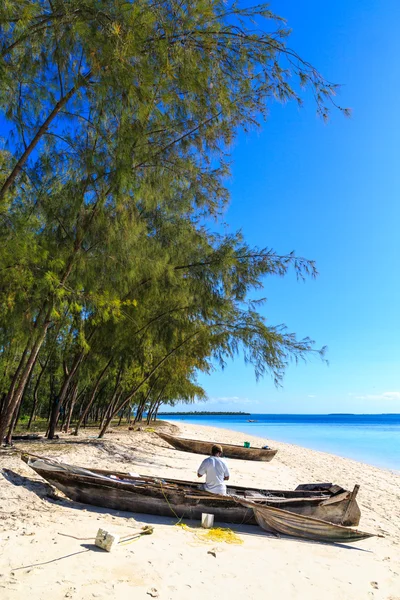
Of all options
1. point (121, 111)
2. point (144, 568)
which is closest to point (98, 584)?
point (144, 568)

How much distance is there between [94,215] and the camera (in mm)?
7047

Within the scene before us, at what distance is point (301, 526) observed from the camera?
5.78 meters

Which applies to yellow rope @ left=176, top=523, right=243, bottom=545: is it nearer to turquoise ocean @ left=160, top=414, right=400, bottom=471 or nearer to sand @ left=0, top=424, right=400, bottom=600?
sand @ left=0, top=424, right=400, bottom=600

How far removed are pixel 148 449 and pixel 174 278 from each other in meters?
6.42

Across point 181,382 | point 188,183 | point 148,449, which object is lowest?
point 148,449

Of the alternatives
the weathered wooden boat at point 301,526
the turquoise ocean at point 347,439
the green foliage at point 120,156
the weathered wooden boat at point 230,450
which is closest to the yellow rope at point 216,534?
the weathered wooden boat at point 301,526

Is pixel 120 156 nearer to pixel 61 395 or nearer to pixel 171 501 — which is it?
pixel 171 501

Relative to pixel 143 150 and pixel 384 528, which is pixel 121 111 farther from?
pixel 384 528

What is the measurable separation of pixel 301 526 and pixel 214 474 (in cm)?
148

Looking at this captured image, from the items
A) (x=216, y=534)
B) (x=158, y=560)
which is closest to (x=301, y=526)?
(x=216, y=534)

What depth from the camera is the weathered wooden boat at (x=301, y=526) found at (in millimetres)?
5684

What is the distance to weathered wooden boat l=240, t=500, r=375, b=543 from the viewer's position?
5.68 meters

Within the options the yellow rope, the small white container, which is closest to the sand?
the yellow rope

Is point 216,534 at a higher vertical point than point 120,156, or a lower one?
lower
